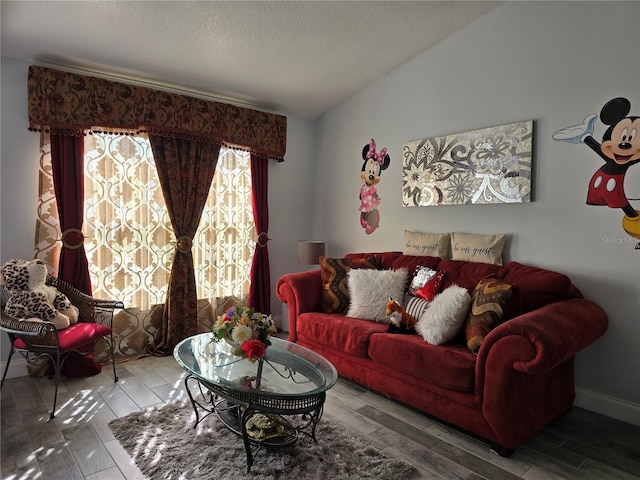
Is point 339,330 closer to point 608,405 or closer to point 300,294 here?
point 300,294

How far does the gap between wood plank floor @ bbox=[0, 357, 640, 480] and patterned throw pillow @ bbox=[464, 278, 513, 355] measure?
595 millimetres

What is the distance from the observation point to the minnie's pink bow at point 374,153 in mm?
4373

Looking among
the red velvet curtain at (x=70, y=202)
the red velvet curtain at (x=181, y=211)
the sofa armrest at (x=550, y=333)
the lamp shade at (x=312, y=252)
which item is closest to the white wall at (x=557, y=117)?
the sofa armrest at (x=550, y=333)

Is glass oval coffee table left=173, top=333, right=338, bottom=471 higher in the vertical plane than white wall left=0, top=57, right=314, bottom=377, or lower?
lower

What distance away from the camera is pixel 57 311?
3162mm

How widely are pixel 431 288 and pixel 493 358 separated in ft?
3.42

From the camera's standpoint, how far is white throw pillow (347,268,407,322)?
3.47 meters

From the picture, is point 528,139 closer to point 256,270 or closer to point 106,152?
point 256,270

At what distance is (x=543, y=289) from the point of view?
111 inches

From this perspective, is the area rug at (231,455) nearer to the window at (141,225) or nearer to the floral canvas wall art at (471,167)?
the window at (141,225)

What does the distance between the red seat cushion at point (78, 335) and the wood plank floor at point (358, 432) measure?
39cm

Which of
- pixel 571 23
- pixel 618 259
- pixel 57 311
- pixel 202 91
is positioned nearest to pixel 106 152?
pixel 202 91

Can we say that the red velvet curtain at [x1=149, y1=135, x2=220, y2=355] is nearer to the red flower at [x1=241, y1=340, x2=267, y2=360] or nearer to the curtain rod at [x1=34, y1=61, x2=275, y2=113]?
the curtain rod at [x1=34, y1=61, x2=275, y2=113]

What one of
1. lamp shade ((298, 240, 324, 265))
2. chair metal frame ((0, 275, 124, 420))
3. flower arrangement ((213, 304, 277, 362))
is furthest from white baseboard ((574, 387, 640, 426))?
chair metal frame ((0, 275, 124, 420))
